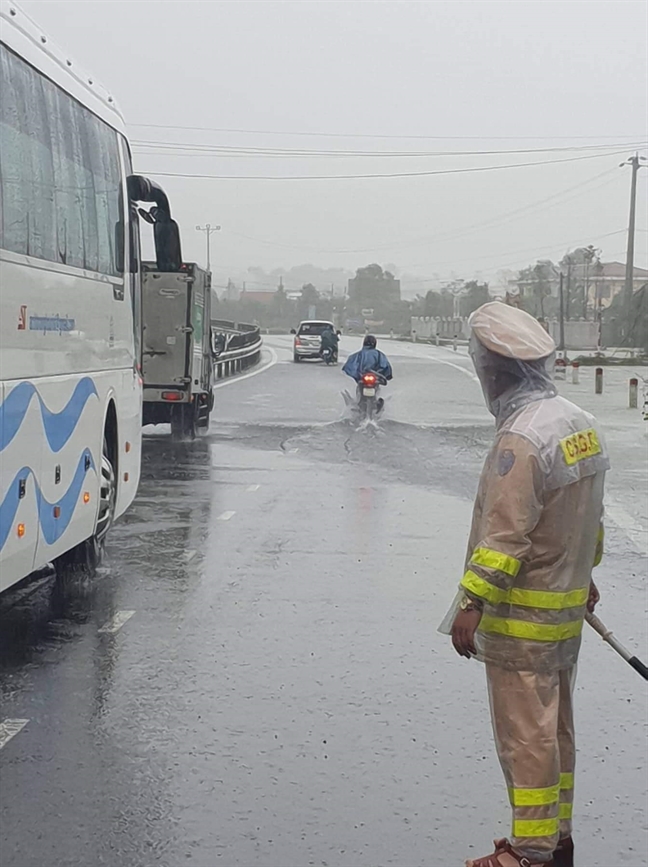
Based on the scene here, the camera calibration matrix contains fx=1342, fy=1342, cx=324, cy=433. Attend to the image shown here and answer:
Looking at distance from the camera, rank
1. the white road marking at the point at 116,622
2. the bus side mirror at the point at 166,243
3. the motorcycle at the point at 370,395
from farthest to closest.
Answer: the motorcycle at the point at 370,395 → the bus side mirror at the point at 166,243 → the white road marking at the point at 116,622

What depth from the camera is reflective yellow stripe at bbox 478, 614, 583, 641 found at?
14.9 feet

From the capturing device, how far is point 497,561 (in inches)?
172

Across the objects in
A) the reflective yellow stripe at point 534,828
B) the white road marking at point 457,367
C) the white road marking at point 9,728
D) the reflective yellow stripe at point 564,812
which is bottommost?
the white road marking at point 457,367

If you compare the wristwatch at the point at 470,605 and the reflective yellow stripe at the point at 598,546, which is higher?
the reflective yellow stripe at the point at 598,546

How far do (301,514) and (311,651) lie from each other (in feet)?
18.9

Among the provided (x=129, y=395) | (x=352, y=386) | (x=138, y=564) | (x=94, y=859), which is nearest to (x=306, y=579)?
(x=138, y=564)

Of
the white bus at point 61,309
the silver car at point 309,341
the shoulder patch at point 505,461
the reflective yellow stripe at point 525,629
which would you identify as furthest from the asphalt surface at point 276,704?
the silver car at point 309,341

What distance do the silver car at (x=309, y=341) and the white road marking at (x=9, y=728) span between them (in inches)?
1834

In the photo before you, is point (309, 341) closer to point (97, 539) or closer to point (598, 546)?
point (97, 539)

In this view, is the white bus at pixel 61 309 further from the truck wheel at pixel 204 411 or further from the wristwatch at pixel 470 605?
the truck wheel at pixel 204 411

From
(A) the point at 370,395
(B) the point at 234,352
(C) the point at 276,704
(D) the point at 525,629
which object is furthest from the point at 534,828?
(B) the point at 234,352

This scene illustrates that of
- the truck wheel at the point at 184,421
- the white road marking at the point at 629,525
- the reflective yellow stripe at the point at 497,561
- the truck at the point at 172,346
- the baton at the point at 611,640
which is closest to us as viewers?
the reflective yellow stripe at the point at 497,561

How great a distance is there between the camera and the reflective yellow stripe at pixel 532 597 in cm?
439

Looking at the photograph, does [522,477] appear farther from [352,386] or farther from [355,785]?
[352,386]
